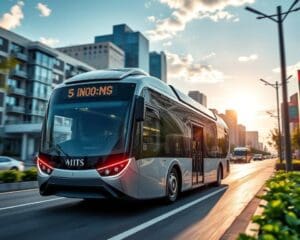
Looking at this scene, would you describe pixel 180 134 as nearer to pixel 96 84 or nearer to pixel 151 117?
pixel 151 117

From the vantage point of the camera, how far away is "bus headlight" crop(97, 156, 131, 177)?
818cm

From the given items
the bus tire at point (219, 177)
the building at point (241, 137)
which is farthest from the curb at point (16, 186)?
the building at point (241, 137)

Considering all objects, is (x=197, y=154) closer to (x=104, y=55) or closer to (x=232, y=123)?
(x=104, y=55)

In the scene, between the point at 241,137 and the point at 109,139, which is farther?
the point at 241,137

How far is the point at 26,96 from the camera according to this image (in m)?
68.2

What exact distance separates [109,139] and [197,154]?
19.5 feet

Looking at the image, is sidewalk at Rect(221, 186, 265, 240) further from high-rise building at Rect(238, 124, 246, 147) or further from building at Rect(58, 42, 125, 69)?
high-rise building at Rect(238, 124, 246, 147)

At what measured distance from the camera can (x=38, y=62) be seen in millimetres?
69000

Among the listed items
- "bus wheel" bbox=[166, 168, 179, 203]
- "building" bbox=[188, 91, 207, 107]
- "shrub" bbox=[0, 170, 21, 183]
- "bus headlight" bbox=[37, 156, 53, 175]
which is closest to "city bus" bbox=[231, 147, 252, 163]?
"shrub" bbox=[0, 170, 21, 183]

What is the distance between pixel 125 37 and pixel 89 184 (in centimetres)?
16452

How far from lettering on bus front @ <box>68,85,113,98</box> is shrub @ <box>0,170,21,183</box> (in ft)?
29.3

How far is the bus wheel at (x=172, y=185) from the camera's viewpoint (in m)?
10.6

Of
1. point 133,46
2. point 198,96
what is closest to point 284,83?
point 198,96

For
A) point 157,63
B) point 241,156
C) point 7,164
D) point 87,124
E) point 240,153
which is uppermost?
point 157,63
